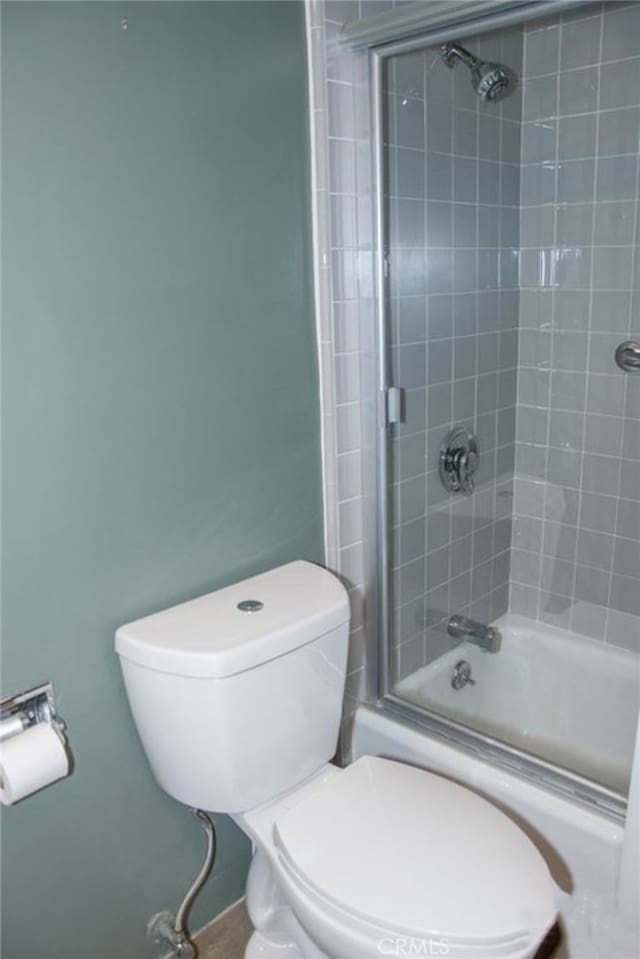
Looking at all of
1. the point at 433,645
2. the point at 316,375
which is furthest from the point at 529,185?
the point at 433,645

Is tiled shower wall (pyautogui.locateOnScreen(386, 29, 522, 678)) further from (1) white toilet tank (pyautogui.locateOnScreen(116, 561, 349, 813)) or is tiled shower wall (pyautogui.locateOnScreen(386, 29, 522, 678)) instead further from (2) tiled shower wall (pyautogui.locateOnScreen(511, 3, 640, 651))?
(1) white toilet tank (pyautogui.locateOnScreen(116, 561, 349, 813))

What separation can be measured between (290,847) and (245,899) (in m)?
0.55

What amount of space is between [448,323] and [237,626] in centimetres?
97

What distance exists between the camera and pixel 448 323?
1897mm

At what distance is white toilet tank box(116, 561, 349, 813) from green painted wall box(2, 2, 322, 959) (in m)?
0.08

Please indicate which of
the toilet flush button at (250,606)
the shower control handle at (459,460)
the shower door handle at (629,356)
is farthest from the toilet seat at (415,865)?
the shower door handle at (629,356)

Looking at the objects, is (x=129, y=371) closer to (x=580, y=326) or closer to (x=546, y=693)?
(x=580, y=326)

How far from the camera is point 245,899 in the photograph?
66.8 inches

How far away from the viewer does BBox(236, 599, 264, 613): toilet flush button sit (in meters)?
1.41

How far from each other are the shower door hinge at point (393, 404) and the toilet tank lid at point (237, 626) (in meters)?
0.41

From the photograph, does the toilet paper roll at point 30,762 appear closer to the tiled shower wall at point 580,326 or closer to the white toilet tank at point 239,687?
the white toilet tank at point 239,687

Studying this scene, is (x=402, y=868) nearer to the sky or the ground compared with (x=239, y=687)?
nearer to the ground

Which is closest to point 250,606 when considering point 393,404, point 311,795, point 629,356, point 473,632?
point 311,795

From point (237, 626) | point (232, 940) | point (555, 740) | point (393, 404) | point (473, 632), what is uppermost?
point (393, 404)
